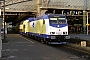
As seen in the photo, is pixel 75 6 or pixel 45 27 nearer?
pixel 45 27

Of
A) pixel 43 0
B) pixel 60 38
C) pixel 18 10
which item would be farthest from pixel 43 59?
pixel 18 10

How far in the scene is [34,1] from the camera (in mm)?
94125

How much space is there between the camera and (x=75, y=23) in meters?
109

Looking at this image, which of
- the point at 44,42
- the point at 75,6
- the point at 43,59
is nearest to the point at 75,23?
the point at 75,6

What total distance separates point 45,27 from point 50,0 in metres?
60.3

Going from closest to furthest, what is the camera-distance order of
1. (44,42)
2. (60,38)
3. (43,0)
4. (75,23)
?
1. (60,38)
2. (44,42)
3. (43,0)
4. (75,23)

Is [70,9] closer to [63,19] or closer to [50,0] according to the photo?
[50,0]

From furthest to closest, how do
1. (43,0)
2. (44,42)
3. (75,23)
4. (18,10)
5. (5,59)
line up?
(75,23) < (18,10) < (43,0) < (44,42) < (5,59)

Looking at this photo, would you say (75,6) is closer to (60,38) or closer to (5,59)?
(60,38)

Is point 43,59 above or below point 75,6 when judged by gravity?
below

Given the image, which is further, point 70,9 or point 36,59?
point 70,9

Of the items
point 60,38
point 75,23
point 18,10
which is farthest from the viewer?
point 75,23

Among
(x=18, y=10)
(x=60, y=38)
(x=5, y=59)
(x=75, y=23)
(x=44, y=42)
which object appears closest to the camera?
(x=5, y=59)

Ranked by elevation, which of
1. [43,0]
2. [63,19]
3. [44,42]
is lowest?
[44,42]
